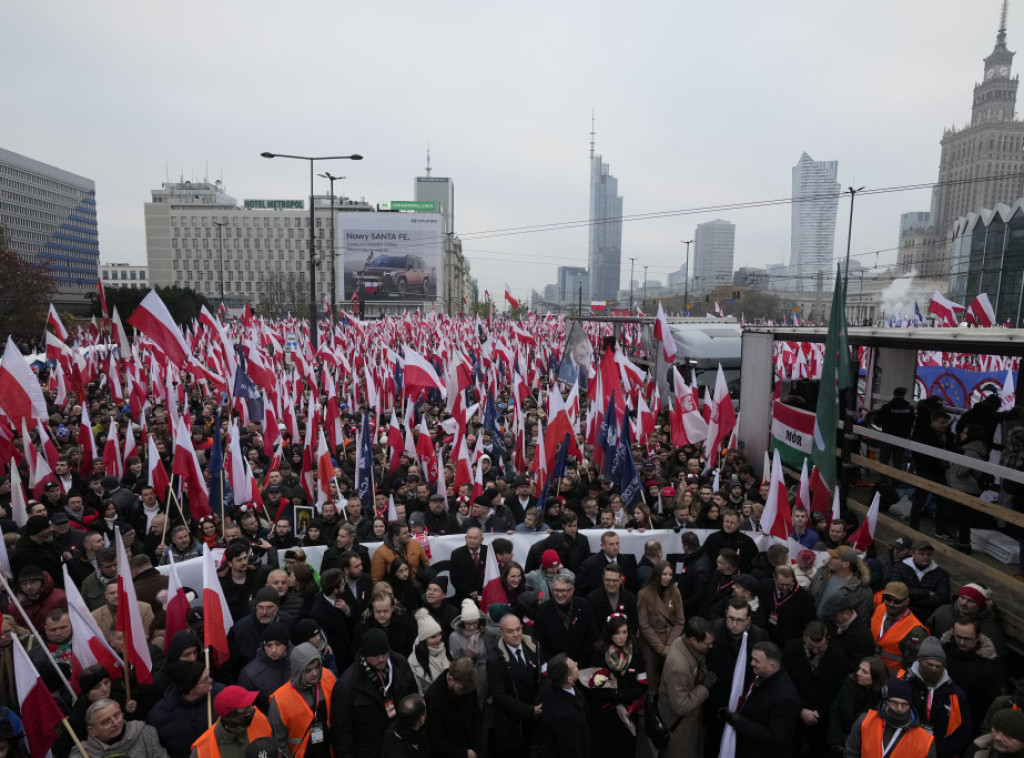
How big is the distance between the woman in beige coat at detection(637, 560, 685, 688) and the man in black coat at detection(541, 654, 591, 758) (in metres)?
1.23

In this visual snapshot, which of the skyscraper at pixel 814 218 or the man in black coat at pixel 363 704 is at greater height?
the skyscraper at pixel 814 218

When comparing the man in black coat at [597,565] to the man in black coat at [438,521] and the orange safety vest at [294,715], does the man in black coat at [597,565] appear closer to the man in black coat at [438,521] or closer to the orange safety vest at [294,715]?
the man in black coat at [438,521]

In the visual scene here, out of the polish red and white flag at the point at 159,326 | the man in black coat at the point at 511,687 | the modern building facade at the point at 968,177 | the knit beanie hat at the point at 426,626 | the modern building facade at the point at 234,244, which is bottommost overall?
the man in black coat at the point at 511,687

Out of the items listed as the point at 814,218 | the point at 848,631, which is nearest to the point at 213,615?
the point at 848,631

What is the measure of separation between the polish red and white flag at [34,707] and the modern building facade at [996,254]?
5721 centimetres

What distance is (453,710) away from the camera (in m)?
4.20

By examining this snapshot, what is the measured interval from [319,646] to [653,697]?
2.45 metres

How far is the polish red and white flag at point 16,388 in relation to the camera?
29.4ft

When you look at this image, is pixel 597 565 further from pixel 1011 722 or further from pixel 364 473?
pixel 364 473

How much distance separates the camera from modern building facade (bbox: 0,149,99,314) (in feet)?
363

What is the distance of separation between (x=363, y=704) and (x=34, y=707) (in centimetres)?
194

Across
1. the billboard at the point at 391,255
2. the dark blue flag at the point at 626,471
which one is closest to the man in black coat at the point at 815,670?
the dark blue flag at the point at 626,471

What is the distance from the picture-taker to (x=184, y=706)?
4.11m

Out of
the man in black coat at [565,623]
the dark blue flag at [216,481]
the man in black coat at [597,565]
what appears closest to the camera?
the man in black coat at [565,623]
